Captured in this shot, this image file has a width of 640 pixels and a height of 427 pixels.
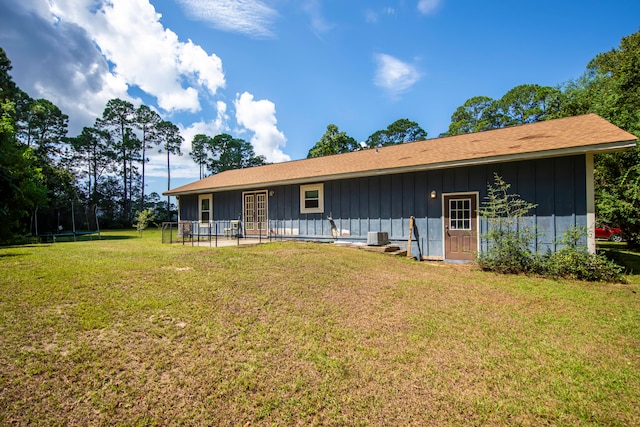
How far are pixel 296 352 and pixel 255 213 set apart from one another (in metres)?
11.2

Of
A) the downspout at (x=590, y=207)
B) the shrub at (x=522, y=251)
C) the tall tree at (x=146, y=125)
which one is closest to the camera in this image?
the shrub at (x=522, y=251)

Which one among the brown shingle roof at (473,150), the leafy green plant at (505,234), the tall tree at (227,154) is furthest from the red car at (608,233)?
the tall tree at (227,154)

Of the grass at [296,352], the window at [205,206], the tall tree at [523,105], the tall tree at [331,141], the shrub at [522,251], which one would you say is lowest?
the grass at [296,352]

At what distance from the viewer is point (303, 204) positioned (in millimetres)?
12461

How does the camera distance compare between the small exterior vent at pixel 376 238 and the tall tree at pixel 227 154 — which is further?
the tall tree at pixel 227 154

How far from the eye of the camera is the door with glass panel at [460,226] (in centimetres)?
891

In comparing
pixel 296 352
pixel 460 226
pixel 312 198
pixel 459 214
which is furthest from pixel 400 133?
pixel 296 352

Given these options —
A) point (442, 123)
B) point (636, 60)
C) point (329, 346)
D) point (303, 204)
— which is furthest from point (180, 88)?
point (442, 123)

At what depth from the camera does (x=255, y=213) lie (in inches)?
551

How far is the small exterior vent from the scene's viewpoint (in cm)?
976

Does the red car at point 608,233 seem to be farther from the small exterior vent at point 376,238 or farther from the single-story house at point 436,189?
the small exterior vent at point 376,238

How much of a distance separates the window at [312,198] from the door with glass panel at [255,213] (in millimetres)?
2080

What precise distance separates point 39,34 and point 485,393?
1767 centimetres

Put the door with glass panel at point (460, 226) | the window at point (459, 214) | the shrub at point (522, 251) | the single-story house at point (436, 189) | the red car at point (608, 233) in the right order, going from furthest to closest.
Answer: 1. the red car at point (608, 233)
2. the window at point (459, 214)
3. the door with glass panel at point (460, 226)
4. the single-story house at point (436, 189)
5. the shrub at point (522, 251)
